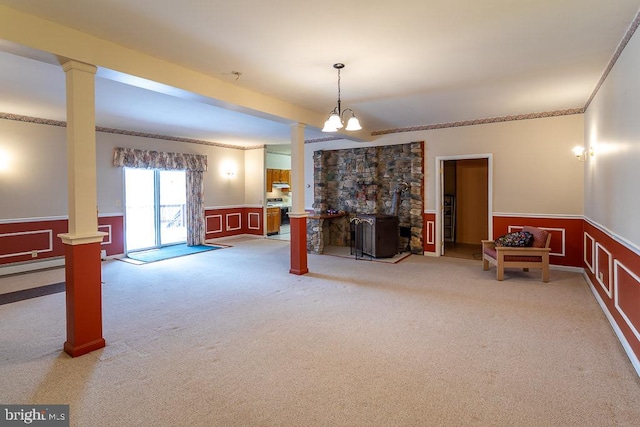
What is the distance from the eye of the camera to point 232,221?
31.1ft

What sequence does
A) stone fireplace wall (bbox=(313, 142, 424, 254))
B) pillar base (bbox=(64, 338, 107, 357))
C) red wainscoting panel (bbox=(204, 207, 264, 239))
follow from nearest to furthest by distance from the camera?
pillar base (bbox=(64, 338, 107, 357)), stone fireplace wall (bbox=(313, 142, 424, 254)), red wainscoting panel (bbox=(204, 207, 264, 239))

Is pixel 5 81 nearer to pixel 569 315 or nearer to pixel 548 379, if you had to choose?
pixel 548 379

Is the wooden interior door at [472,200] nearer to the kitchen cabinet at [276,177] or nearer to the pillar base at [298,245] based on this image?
the pillar base at [298,245]

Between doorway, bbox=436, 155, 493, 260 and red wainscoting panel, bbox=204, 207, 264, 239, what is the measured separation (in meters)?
4.92

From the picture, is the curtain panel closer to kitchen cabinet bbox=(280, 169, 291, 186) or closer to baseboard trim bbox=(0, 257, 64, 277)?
baseboard trim bbox=(0, 257, 64, 277)

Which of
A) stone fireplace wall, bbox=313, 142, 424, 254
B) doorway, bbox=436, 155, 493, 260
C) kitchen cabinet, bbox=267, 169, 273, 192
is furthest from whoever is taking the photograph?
kitchen cabinet, bbox=267, 169, 273, 192

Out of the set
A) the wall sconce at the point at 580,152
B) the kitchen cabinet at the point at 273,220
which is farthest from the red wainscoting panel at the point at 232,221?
the wall sconce at the point at 580,152

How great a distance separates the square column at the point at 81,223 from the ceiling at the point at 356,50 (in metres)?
0.29

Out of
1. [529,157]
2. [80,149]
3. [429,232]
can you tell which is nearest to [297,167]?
[80,149]

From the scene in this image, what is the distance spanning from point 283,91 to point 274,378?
3.41m

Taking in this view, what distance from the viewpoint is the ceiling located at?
2500 mm

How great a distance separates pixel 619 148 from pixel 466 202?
5.38m

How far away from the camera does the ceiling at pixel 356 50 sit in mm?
2500
